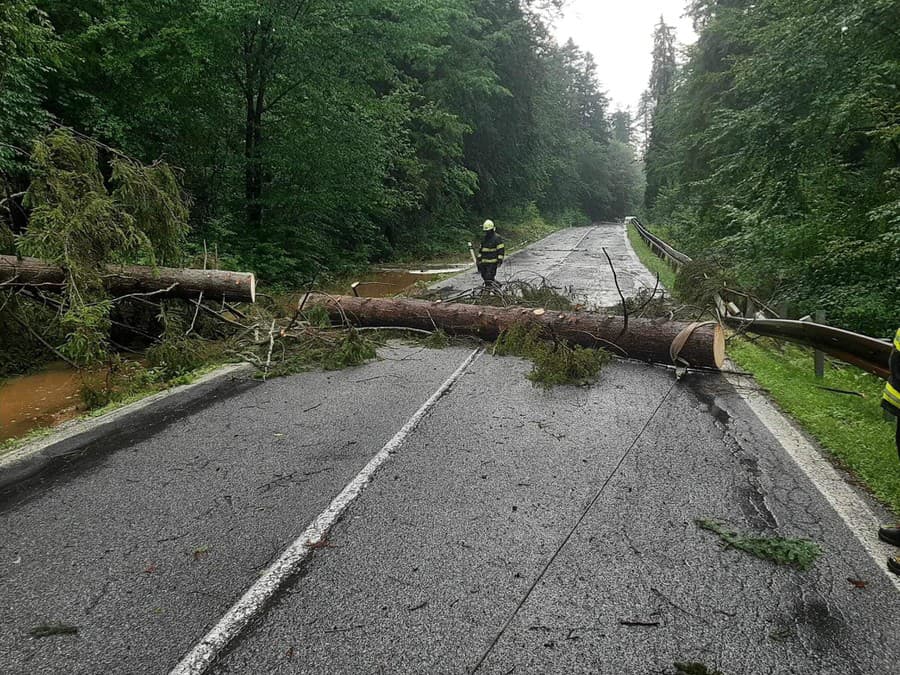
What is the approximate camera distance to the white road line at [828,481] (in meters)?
2.80

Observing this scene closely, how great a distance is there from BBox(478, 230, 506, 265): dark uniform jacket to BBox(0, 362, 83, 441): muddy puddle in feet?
26.4

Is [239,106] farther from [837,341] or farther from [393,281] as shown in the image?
[837,341]

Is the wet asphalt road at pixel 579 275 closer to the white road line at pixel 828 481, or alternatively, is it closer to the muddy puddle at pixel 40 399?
the white road line at pixel 828 481

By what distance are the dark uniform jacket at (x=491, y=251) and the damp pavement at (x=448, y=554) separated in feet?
23.6

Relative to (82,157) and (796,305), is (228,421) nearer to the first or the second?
(82,157)

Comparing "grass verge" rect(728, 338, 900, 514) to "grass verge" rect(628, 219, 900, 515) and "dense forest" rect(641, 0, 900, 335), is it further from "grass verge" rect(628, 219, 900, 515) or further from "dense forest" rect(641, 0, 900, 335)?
"dense forest" rect(641, 0, 900, 335)

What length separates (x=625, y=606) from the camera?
239 centimetres

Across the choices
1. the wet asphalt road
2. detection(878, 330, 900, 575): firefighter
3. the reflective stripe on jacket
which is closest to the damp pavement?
detection(878, 330, 900, 575): firefighter

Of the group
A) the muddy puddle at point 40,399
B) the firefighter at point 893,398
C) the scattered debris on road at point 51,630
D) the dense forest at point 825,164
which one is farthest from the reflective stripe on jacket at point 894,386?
the muddy puddle at point 40,399

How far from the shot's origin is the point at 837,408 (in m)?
4.89

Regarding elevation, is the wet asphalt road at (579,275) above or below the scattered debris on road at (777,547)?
above

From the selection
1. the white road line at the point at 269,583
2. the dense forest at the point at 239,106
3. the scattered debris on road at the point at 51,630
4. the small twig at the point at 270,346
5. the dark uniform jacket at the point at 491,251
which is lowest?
the white road line at the point at 269,583

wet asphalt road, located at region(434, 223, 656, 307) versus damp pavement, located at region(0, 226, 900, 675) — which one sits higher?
wet asphalt road, located at region(434, 223, 656, 307)

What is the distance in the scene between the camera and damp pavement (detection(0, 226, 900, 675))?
2156 mm
